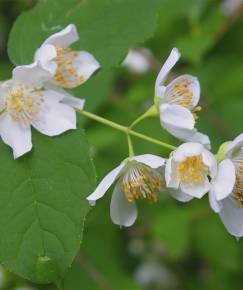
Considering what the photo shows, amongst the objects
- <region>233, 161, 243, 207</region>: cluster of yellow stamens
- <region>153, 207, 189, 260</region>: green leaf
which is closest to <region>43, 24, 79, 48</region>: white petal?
<region>233, 161, 243, 207</region>: cluster of yellow stamens

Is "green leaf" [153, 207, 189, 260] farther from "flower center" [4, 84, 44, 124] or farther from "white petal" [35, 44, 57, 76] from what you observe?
"white petal" [35, 44, 57, 76]

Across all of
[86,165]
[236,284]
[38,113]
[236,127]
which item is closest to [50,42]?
[38,113]

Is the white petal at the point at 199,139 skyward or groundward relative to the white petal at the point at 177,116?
groundward

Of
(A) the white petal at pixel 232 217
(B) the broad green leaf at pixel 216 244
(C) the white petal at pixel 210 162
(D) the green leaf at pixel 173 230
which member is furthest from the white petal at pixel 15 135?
(B) the broad green leaf at pixel 216 244

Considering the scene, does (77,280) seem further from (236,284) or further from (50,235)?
(50,235)

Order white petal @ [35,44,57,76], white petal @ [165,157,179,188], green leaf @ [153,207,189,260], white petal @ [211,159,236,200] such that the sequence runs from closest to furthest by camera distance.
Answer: white petal @ [211,159,236,200], white petal @ [165,157,179,188], white petal @ [35,44,57,76], green leaf @ [153,207,189,260]

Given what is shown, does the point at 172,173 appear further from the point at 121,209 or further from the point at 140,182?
the point at 121,209

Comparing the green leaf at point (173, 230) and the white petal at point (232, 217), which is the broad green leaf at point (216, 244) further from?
the white petal at point (232, 217)

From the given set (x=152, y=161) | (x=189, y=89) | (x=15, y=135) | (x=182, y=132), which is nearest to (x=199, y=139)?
(x=182, y=132)
